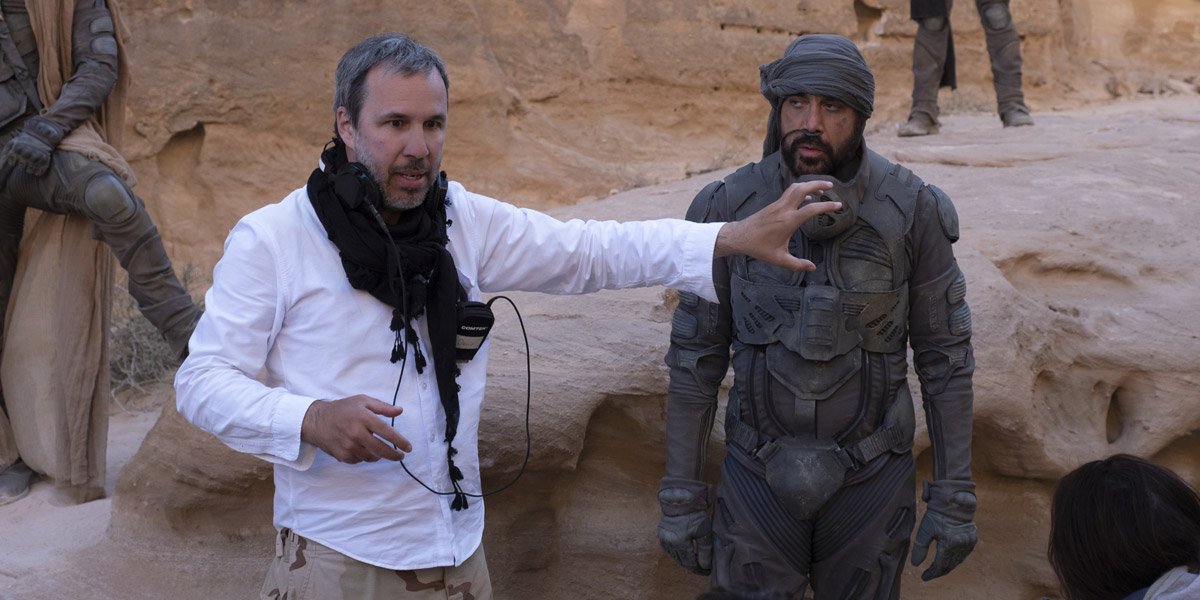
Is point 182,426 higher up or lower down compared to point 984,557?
higher up

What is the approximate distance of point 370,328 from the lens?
8.11 feet

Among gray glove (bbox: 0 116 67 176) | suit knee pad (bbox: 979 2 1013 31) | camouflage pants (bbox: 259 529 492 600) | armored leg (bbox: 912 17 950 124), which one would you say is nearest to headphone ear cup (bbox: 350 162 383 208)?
camouflage pants (bbox: 259 529 492 600)

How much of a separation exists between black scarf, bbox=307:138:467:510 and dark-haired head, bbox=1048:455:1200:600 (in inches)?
46.9

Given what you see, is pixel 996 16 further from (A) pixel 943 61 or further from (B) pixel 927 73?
(B) pixel 927 73

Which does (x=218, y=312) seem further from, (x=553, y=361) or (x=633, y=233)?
(x=553, y=361)

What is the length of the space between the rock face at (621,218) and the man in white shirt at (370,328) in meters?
1.31

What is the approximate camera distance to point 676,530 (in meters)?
3.20

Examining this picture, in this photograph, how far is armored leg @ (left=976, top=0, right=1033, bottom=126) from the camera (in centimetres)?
783

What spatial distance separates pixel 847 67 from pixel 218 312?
1.65 metres

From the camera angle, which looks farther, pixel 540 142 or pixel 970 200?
pixel 540 142

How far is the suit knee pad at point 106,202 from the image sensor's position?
181 inches

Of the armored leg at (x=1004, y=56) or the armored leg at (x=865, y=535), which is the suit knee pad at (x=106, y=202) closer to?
the armored leg at (x=865, y=535)

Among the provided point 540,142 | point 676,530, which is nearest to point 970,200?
point 676,530

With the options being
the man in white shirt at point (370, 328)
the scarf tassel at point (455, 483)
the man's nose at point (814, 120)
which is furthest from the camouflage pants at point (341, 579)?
the man's nose at point (814, 120)
